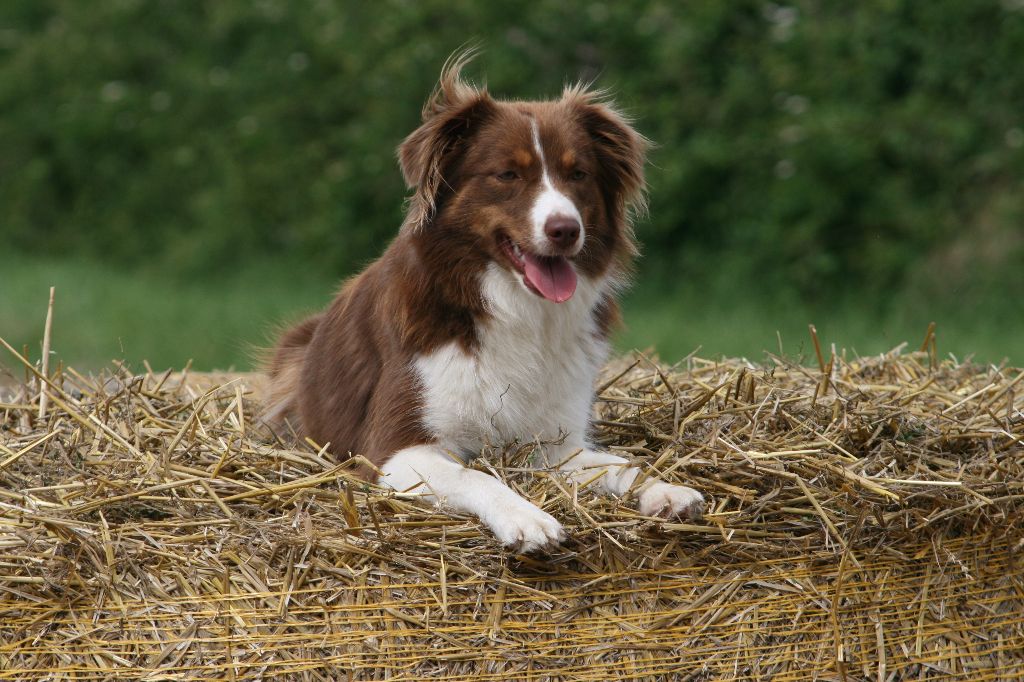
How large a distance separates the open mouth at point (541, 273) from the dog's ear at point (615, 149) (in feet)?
1.37

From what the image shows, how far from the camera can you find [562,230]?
375 centimetres

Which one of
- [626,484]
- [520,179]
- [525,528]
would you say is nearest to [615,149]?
[520,179]

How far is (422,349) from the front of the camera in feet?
13.2

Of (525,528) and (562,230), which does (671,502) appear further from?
(562,230)

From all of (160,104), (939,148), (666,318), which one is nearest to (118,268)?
(160,104)

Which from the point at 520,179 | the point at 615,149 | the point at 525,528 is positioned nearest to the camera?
the point at 525,528

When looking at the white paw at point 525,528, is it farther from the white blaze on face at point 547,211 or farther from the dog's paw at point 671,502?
the white blaze on face at point 547,211

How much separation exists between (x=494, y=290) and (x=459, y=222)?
0.79 feet

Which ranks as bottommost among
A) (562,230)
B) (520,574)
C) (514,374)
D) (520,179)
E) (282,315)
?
(520,574)

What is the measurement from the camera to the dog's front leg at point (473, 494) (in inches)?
125

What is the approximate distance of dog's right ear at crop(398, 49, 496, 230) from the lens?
13.1 ft

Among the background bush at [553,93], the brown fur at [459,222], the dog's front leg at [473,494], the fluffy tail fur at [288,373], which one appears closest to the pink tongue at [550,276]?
A: the brown fur at [459,222]

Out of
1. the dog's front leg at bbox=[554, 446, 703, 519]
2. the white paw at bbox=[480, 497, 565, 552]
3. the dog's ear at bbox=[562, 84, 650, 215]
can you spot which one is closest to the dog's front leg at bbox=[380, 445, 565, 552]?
the white paw at bbox=[480, 497, 565, 552]

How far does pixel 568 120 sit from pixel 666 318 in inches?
198
